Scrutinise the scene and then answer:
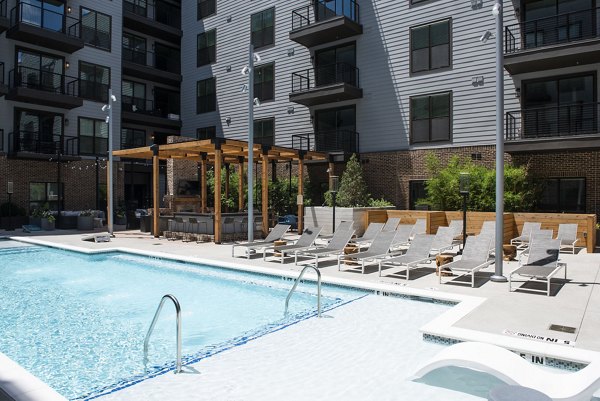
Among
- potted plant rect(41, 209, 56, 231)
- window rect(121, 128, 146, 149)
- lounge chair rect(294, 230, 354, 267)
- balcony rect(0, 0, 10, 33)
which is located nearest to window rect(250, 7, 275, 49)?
window rect(121, 128, 146, 149)

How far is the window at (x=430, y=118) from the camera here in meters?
20.5

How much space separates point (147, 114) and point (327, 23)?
1578 cm

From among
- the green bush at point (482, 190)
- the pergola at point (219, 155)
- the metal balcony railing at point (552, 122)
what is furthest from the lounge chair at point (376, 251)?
the metal balcony railing at point (552, 122)

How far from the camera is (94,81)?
92.6 ft

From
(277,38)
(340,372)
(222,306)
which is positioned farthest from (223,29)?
(340,372)

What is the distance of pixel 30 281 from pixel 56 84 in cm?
1930

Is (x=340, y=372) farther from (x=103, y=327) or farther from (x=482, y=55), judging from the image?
(x=482, y=55)

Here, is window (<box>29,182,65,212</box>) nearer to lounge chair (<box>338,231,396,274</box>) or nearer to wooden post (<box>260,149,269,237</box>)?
wooden post (<box>260,149,269,237</box>)

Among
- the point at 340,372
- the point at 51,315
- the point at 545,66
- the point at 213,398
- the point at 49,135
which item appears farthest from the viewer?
the point at 49,135

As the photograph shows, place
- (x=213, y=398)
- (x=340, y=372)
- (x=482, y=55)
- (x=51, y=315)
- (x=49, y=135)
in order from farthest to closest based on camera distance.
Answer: (x=49, y=135)
(x=482, y=55)
(x=51, y=315)
(x=340, y=372)
(x=213, y=398)

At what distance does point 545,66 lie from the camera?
57.1 ft

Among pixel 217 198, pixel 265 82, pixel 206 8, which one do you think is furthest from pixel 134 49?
pixel 217 198

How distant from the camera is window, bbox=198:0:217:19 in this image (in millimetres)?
30547

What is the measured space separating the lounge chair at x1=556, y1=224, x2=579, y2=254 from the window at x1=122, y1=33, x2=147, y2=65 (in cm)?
2855
